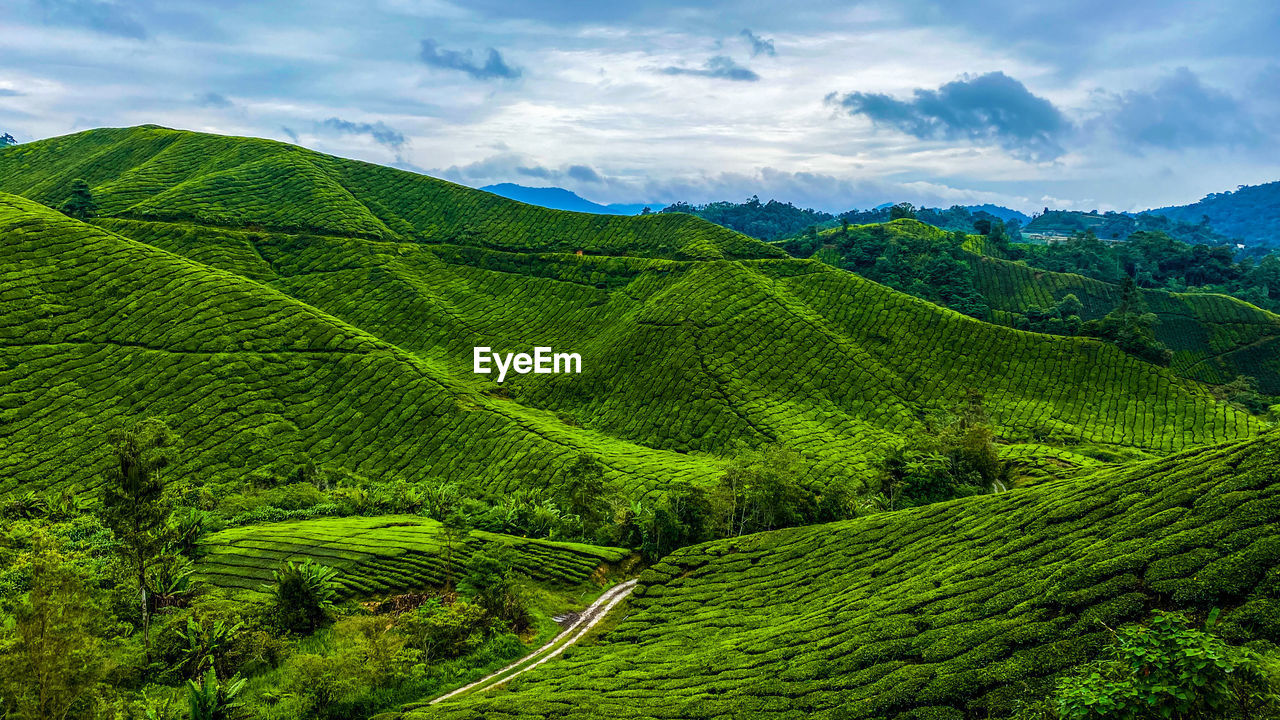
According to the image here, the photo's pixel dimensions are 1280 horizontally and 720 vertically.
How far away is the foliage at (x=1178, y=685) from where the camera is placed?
44.6ft

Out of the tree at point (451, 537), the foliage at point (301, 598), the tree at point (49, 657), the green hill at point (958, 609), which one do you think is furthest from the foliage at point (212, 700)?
the tree at point (451, 537)

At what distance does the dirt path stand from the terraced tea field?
2.89 m

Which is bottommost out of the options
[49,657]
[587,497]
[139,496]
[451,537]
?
[451,537]

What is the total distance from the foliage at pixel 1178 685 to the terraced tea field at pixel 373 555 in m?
35.5

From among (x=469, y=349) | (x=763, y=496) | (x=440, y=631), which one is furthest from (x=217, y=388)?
(x=763, y=496)

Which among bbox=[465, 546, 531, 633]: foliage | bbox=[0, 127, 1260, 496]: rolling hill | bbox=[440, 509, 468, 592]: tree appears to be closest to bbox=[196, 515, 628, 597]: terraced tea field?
bbox=[440, 509, 468, 592]: tree

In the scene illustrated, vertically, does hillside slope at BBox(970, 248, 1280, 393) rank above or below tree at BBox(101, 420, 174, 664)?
above

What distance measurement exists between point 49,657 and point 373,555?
22761mm

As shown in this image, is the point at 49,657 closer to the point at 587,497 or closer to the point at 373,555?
the point at 373,555

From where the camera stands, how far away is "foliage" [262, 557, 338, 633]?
37438 millimetres

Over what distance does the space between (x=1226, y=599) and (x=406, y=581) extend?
4271 cm

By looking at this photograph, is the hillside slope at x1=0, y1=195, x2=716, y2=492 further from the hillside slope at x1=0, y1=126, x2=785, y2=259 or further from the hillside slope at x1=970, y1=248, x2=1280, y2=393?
the hillside slope at x1=970, y1=248, x2=1280, y2=393

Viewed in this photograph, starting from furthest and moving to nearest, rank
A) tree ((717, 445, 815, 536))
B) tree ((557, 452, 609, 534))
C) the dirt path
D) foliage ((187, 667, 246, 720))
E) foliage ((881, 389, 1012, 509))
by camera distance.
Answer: tree ((557, 452, 609, 534)) → foliage ((881, 389, 1012, 509)) → tree ((717, 445, 815, 536)) → the dirt path → foliage ((187, 667, 246, 720))

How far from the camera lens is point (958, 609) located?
27.0m
